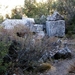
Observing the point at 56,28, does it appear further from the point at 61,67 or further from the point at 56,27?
the point at 61,67

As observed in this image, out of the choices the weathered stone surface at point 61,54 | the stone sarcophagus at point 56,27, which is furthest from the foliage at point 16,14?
the weathered stone surface at point 61,54

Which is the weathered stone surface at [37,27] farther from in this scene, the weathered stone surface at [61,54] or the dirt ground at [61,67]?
the dirt ground at [61,67]

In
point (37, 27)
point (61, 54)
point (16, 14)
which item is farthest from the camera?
point (16, 14)

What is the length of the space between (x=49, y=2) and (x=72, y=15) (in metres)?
3.19

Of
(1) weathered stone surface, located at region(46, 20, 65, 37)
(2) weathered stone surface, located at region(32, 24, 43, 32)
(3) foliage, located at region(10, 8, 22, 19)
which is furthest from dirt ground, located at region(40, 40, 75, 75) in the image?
(3) foliage, located at region(10, 8, 22, 19)

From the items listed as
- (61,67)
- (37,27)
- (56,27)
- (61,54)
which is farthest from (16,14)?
(61,67)

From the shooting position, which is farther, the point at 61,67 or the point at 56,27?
the point at 56,27

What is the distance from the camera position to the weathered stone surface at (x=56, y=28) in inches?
450

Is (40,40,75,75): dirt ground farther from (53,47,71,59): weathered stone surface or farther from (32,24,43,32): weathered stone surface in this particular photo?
(32,24,43,32): weathered stone surface

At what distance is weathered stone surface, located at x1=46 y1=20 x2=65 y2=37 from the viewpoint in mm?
11430

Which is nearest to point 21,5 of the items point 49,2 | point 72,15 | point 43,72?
point 49,2

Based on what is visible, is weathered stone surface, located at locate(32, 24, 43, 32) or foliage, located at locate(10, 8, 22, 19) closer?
weathered stone surface, located at locate(32, 24, 43, 32)

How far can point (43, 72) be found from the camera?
5910 mm

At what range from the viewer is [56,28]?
11523 millimetres
